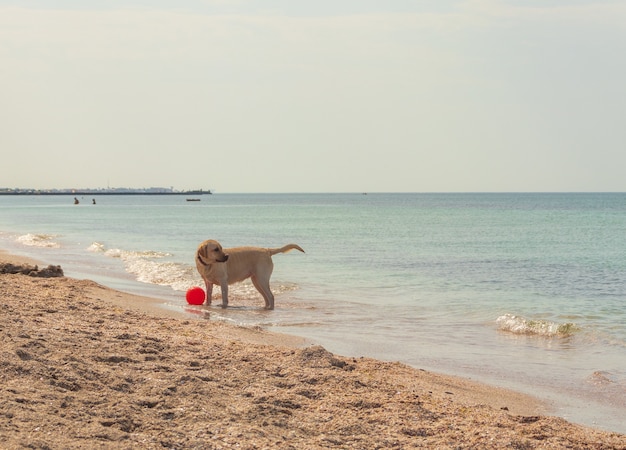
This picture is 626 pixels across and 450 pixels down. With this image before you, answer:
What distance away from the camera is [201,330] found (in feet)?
31.9

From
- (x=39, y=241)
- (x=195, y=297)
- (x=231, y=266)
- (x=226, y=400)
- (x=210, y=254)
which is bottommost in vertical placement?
(x=39, y=241)

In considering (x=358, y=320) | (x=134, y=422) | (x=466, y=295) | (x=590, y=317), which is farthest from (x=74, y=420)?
(x=466, y=295)

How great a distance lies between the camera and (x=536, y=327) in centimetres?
1188

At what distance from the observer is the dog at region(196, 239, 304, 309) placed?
13008mm

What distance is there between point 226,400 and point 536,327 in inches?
285

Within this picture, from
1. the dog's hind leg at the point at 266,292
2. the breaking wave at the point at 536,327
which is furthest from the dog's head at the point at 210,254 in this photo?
the breaking wave at the point at 536,327

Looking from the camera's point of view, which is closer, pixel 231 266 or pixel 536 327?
pixel 536 327

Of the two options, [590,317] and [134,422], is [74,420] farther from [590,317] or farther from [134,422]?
[590,317]

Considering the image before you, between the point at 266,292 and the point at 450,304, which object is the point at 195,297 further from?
the point at 450,304

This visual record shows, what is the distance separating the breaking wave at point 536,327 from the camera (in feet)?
38.1

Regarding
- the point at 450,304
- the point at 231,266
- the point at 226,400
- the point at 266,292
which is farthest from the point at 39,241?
the point at 226,400

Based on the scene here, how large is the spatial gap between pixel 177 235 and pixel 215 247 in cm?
2432

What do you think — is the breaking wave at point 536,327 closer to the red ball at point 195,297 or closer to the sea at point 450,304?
the sea at point 450,304

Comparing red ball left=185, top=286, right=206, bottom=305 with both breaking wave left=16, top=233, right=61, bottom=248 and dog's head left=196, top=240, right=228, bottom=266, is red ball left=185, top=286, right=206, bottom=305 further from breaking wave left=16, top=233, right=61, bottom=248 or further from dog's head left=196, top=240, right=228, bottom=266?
breaking wave left=16, top=233, right=61, bottom=248
